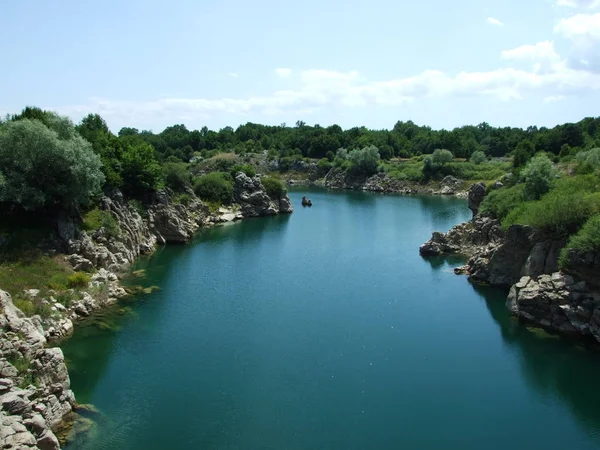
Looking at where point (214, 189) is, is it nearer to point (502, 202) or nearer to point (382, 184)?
point (502, 202)

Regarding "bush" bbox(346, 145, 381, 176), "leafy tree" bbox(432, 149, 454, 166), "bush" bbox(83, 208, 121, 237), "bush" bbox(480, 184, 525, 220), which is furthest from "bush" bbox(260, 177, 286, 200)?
"leafy tree" bbox(432, 149, 454, 166)

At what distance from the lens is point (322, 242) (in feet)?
255

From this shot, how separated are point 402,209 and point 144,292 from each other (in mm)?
69869

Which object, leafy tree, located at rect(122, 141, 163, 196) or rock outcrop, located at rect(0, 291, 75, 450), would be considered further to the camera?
leafy tree, located at rect(122, 141, 163, 196)

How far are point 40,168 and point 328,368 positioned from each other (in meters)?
33.2

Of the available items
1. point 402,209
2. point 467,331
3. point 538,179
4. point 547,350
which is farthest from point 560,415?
point 402,209

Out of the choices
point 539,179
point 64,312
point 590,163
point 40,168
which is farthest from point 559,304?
point 40,168

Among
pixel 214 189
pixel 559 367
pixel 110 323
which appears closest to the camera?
pixel 559 367

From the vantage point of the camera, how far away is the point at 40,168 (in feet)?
166

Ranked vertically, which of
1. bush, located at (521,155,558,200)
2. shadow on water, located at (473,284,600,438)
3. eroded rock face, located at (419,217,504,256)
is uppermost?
bush, located at (521,155,558,200)

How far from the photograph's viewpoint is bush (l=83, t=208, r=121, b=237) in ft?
181

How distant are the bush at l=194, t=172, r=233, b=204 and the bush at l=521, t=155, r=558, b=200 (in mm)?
Answer: 53022

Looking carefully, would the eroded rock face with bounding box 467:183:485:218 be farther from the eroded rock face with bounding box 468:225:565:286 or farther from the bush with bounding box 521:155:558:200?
the eroded rock face with bounding box 468:225:565:286

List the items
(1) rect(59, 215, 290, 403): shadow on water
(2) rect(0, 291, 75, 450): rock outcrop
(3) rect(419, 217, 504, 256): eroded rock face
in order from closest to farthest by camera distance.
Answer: (2) rect(0, 291, 75, 450): rock outcrop, (1) rect(59, 215, 290, 403): shadow on water, (3) rect(419, 217, 504, 256): eroded rock face
